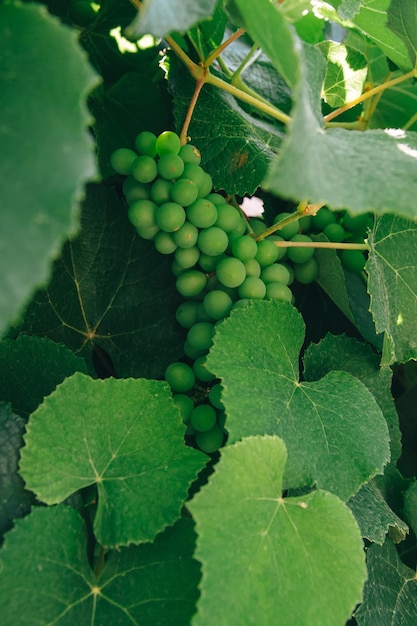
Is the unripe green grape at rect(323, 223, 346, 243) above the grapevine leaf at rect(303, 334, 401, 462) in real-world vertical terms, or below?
above

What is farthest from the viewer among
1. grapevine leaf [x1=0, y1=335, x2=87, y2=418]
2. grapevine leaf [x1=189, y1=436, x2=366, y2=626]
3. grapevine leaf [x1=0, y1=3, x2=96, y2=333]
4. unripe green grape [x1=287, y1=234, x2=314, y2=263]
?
unripe green grape [x1=287, y1=234, x2=314, y2=263]

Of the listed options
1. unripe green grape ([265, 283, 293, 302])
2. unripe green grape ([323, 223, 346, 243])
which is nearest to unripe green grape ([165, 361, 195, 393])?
unripe green grape ([265, 283, 293, 302])

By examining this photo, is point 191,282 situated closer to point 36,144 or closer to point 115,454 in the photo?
point 115,454

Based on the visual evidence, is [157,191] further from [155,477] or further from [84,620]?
[84,620]

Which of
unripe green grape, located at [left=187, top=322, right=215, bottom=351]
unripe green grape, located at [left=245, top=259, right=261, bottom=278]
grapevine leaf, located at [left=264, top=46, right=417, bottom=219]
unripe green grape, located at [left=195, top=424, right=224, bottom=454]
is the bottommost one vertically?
unripe green grape, located at [left=195, top=424, right=224, bottom=454]

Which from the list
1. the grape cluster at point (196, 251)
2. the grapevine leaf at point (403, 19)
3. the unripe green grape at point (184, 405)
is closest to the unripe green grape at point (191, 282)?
the grape cluster at point (196, 251)

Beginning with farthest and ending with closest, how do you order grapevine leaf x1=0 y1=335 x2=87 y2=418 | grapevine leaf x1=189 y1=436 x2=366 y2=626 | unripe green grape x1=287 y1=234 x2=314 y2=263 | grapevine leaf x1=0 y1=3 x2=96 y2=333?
unripe green grape x1=287 y1=234 x2=314 y2=263 → grapevine leaf x1=0 y1=335 x2=87 y2=418 → grapevine leaf x1=189 y1=436 x2=366 y2=626 → grapevine leaf x1=0 y1=3 x2=96 y2=333

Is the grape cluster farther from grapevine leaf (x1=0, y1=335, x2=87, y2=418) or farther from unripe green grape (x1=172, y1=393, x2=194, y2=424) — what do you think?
grapevine leaf (x1=0, y1=335, x2=87, y2=418)
